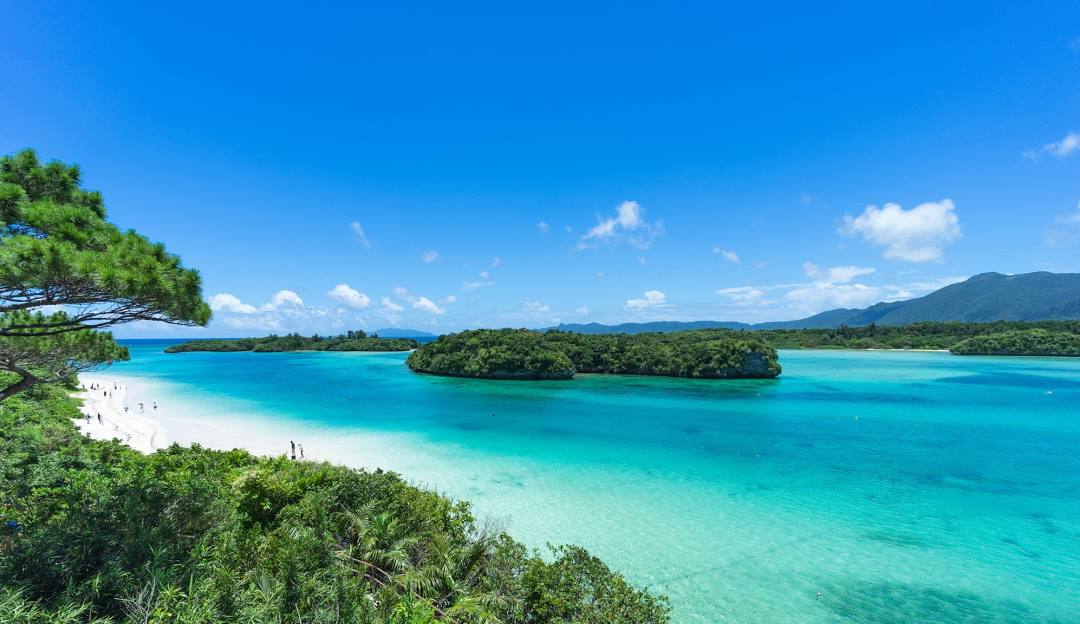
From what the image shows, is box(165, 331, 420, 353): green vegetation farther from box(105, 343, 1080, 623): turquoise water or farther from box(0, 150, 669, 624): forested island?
box(0, 150, 669, 624): forested island

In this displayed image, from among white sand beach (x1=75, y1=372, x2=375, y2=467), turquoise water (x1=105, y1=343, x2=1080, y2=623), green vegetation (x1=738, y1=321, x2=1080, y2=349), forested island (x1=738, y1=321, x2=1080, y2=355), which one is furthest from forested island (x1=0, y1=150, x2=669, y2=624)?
green vegetation (x1=738, y1=321, x2=1080, y2=349)

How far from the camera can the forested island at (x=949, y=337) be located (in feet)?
362

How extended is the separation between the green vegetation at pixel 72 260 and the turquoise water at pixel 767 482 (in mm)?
13710

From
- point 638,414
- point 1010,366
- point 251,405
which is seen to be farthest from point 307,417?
point 1010,366

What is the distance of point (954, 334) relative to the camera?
140m

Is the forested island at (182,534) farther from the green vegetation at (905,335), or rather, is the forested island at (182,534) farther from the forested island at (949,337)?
the green vegetation at (905,335)

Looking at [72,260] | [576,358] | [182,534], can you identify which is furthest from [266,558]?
[576,358]

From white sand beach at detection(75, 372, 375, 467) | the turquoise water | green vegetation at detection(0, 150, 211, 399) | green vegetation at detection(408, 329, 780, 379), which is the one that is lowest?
the turquoise water

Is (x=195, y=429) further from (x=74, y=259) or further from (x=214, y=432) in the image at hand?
Result: (x=74, y=259)

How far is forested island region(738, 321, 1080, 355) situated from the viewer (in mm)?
110438

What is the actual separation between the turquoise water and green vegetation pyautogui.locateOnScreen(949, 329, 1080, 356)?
281 ft

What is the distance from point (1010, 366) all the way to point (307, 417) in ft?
417

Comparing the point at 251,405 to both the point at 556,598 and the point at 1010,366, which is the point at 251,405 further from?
the point at 1010,366

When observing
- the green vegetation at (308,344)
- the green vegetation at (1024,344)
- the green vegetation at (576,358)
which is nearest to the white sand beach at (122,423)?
the green vegetation at (576,358)
